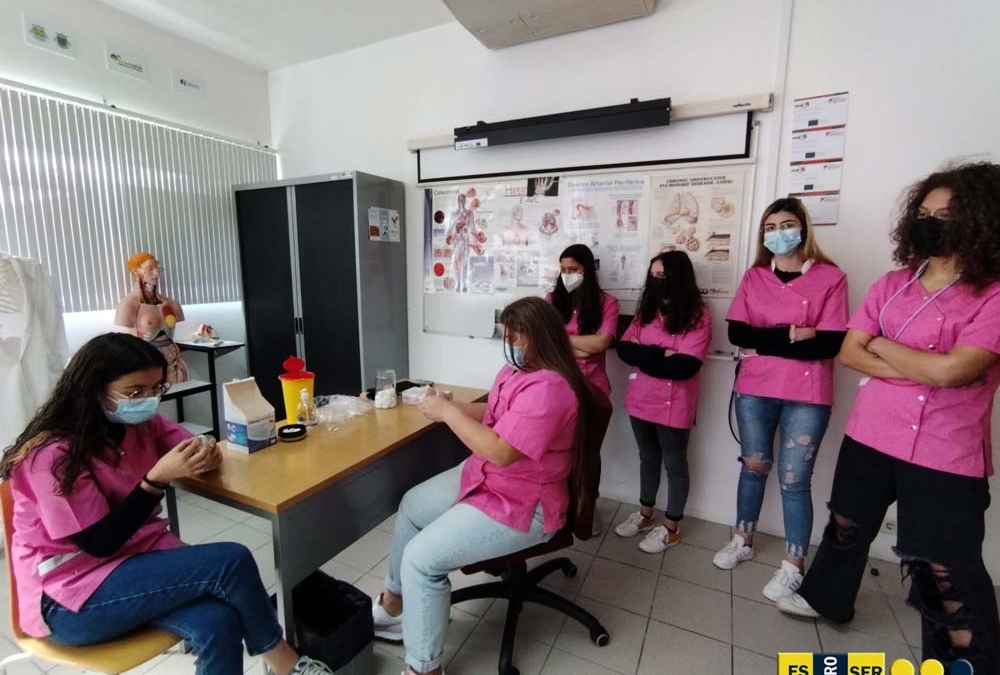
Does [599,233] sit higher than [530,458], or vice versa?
[599,233]

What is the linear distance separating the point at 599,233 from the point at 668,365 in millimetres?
865

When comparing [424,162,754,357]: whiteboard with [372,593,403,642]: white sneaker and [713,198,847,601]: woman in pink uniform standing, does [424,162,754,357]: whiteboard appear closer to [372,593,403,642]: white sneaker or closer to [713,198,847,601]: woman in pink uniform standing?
[713,198,847,601]: woman in pink uniform standing

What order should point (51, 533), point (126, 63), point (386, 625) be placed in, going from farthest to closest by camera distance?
point (126, 63)
point (386, 625)
point (51, 533)

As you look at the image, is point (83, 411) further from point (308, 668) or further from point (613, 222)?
point (613, 222)

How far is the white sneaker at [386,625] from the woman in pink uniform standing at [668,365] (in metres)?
1.22

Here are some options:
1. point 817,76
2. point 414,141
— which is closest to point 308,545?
point 414,141

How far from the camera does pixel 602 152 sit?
8.41 feet

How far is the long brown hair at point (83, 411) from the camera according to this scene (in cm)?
112

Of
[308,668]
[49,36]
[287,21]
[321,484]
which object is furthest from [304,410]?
[49,36]

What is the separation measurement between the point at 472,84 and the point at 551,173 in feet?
2.62

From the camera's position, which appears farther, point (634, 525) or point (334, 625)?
point (634, 525)

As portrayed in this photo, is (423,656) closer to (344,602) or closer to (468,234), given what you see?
(344,602)

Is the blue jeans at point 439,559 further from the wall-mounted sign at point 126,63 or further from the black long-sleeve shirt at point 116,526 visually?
the wall-mounted sign at point 126,63

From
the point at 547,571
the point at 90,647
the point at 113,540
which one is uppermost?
the point at 113,540
